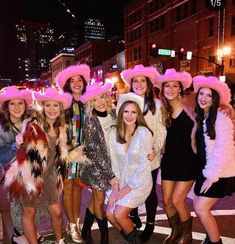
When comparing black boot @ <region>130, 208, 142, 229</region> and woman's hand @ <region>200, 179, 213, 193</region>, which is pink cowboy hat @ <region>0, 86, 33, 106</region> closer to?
black boot @ <region>130, 208, 142, 229</region>

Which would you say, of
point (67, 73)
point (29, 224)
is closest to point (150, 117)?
point (67, 73)

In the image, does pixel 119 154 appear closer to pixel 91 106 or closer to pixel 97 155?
pixel 97 155

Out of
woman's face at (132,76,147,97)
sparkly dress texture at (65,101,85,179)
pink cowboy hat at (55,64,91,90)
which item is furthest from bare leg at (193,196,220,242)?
pink cowboy hat at (55,64,91,90)

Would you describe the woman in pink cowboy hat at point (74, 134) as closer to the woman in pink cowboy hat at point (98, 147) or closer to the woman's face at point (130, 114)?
the woman in pink cowboy hat at point (98, 147)

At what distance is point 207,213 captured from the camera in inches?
139

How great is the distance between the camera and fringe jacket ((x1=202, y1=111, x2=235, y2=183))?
3.42 m

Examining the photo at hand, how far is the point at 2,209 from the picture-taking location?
5223 millimetres

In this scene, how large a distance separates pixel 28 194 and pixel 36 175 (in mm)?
218

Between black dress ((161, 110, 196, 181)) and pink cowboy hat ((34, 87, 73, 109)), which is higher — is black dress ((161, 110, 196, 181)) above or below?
below

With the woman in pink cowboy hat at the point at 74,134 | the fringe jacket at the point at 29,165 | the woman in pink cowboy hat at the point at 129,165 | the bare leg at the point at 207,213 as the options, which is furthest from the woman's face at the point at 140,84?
the bare leg at the point at 207,213

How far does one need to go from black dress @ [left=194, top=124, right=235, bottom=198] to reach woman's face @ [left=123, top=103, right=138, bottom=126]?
0.76 m

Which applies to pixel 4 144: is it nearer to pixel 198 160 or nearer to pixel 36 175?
pixel 36 175

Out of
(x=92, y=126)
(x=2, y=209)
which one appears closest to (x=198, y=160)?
(x=92, y=126)

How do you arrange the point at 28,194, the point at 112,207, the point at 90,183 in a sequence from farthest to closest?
the point at 90,183 → the point at 112,207 → the point at 28,194
